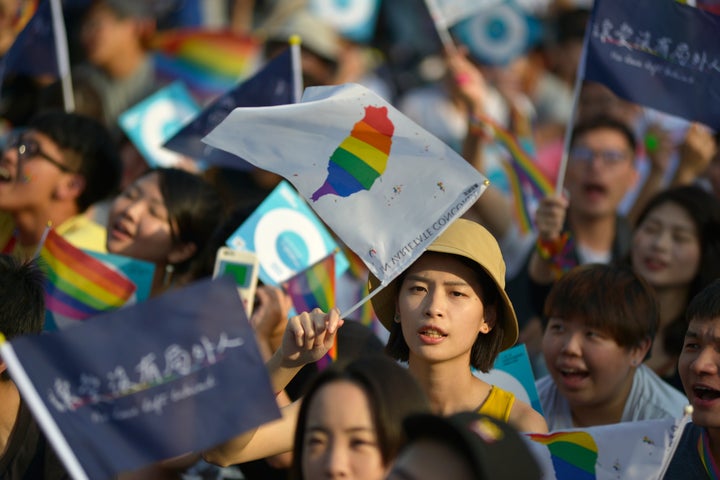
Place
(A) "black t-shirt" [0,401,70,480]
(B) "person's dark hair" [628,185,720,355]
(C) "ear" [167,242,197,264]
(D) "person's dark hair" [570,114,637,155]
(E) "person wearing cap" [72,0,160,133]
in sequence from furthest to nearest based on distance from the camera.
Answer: (E) "person wearing cap" [72,0,160,133], (D) "person's dark hair" [570,114,637,155], (C) "ear" [167,242,197,264], (B) "person's dark hair" [628,185,720,355], (A) "black t-shirt" [0,401,70,480]

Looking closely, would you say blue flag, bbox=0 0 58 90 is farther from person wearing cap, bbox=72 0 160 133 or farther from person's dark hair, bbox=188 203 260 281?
person's dark hair, bbox=188 203 260 281

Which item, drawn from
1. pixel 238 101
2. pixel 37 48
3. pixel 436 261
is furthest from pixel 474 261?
pixel 37 48

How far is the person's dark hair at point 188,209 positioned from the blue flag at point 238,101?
1.23 feet

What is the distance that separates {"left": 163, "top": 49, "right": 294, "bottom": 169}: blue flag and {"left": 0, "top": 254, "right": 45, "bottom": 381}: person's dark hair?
7.21 ft

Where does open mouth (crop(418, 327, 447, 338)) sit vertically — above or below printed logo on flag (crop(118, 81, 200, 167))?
below

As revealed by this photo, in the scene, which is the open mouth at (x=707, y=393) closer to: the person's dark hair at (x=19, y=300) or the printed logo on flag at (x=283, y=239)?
the printed logo on flag at (x=283, y=239)

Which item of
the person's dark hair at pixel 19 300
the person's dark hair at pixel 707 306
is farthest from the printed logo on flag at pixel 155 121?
the person's dark hair at pixel 707 306

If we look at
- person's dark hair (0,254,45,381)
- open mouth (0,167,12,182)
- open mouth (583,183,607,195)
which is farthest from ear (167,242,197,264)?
open mouth (583,183,607,195)

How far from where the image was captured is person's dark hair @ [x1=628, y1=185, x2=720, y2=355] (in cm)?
579

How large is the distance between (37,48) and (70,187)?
1058 mm

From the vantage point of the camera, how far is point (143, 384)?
309 centimetres

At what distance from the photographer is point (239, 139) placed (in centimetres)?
446

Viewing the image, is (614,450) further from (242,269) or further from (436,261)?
(242,269)

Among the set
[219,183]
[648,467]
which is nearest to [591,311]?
[648,467]
